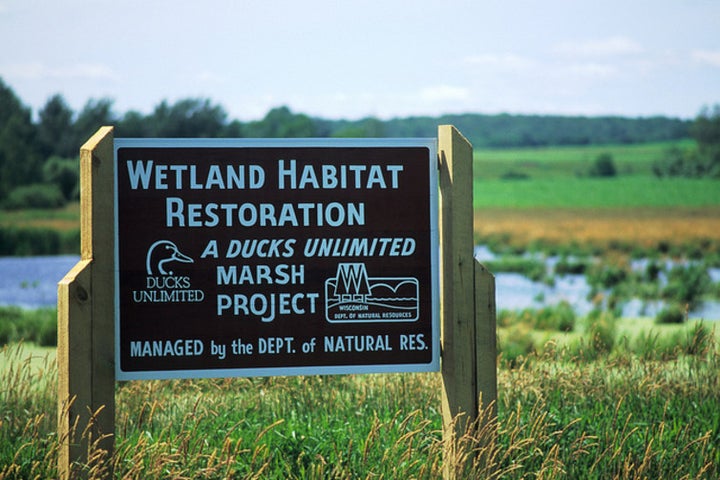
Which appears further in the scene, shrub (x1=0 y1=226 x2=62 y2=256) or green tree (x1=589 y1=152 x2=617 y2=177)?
green tree (x1=589 y1=152 x2=617 y2=177)

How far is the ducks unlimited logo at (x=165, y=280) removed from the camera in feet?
15.5

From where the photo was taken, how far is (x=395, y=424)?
575cm

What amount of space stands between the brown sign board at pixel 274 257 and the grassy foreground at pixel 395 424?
408mm

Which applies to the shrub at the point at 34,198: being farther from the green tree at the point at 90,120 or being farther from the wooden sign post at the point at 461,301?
the wooden sign post at the point at 461,301

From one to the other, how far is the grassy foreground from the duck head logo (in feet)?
2.21

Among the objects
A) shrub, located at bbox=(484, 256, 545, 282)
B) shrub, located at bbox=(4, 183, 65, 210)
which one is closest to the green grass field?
shrub, located at bbox=(484, 256, 545, 282)

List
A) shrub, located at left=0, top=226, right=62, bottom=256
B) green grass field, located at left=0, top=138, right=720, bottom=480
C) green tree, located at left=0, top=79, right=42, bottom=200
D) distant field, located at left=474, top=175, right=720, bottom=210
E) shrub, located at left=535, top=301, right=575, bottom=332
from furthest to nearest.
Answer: distant field, located at left=474, top=175, right=720, bottom=210 < green tree, located at left=0, top=79, right=42, bottom=200 < shrub, located at left=0, top=226, right=62, bottom=256 < shrub, located at left=535, top=301, right=575, bottom=332 < green grass field, located at left=0, top=138, right=720, bottom=480

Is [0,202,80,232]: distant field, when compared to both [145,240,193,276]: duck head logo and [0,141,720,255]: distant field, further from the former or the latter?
[145,240,193,276]: duck head logo

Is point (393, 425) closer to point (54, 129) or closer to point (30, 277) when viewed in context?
point (30, 277)

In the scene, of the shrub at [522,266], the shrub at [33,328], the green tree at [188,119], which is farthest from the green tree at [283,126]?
the shrub at [33,328]

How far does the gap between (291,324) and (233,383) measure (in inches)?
98.5

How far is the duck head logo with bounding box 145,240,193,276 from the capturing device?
15.6 ft

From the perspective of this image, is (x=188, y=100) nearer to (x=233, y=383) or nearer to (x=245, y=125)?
(x=245, y=125)

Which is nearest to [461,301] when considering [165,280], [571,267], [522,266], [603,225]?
[165,280]
